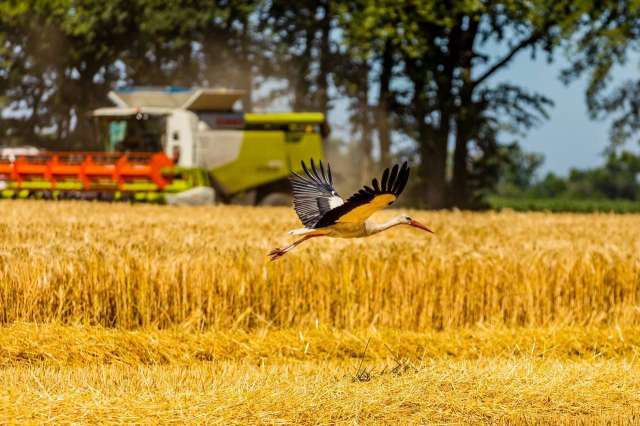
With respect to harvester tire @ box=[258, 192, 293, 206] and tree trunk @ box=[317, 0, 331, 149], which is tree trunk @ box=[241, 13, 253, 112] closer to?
tree trunk @ box=[317, 0, 331, 149]

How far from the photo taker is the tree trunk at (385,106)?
39.6m

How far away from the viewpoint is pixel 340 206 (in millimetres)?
5926

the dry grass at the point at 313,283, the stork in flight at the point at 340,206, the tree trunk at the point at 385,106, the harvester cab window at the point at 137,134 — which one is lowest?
the dry grass at the point at 313,283

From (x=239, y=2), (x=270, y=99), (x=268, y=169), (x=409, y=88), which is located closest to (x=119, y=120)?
(x=268, y=169)

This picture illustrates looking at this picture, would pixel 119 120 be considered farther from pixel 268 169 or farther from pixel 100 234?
pixel 100 234

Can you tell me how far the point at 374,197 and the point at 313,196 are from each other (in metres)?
0.89

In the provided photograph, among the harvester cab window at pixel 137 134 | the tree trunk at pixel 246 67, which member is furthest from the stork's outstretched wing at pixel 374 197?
the tree trunk at pixel 246 67

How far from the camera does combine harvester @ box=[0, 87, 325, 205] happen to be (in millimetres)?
27578

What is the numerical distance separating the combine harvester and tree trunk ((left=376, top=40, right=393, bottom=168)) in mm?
10234

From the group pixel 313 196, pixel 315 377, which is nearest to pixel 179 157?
pixel 315 377

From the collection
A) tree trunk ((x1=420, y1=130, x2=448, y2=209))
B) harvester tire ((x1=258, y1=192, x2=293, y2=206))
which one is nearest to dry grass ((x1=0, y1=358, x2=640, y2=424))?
harvester tire ((x1=258, y1=192, x2=293, y2=206))

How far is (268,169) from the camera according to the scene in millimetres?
29000

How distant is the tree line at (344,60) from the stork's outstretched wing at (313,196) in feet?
99.7

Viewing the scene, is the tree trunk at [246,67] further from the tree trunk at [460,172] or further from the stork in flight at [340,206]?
the stork in flight at [340,206]
